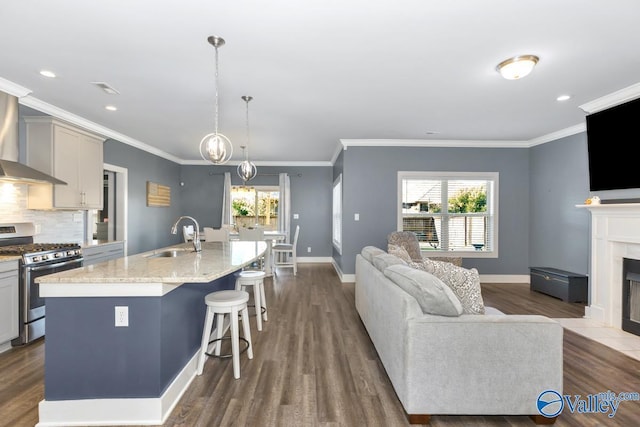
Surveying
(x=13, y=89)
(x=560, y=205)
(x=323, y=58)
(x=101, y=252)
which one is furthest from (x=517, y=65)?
(x=101, y=252)

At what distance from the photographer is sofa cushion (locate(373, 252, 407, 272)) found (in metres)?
2.83

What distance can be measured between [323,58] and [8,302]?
362cm

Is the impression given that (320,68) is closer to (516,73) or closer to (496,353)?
(516,73)

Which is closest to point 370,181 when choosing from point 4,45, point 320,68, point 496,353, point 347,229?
point 347,229

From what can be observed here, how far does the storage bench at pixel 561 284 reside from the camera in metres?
4.51

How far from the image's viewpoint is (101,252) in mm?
4379

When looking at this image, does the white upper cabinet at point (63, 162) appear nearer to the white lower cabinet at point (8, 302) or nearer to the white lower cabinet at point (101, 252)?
the white lower cabinet at point (101, 252)

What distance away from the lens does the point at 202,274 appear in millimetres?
1931

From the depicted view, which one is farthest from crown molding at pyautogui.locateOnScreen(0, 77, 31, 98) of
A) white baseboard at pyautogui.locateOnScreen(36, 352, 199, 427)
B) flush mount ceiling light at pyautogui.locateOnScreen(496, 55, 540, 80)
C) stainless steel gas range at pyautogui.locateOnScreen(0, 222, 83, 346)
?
flush mount ceiling light at pyautogui.locateOnScreen(496, 55, 540, 80)

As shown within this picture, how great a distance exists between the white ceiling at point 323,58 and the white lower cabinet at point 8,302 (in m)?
1.87

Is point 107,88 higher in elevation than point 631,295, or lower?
higher

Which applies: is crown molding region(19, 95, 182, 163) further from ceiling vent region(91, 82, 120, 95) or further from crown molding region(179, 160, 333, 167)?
crown molding region(179, 160, 333, 167)

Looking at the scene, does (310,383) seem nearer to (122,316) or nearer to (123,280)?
(122,316)

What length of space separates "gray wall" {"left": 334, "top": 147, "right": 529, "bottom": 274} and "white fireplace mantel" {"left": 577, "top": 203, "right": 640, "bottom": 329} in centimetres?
191
